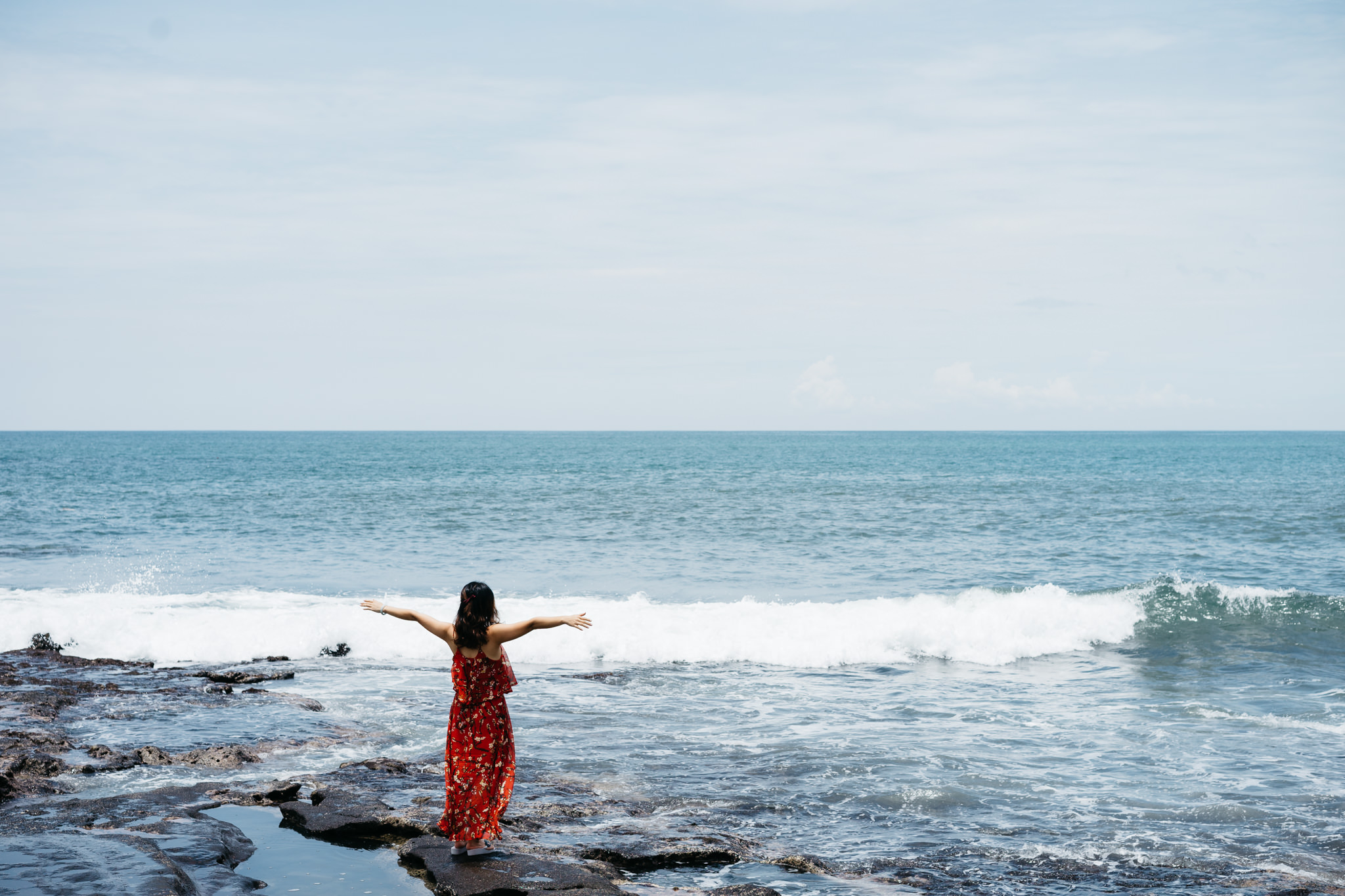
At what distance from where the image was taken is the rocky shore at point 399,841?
20.3 feet

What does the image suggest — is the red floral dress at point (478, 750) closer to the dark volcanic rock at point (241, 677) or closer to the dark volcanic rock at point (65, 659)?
the dark volcanic rock at point (241, 677)

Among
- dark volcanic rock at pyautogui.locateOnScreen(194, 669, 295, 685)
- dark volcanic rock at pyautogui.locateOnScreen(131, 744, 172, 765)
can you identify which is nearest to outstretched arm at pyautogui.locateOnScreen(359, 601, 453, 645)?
dark volcanic rock at pyautogui.locateOnScreen(131, 744, 172, 765)

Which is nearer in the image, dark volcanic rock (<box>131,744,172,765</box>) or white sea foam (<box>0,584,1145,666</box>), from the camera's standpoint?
dark volcanic rock (<box>131,744,172,765</box>)

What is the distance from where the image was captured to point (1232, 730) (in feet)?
37.2

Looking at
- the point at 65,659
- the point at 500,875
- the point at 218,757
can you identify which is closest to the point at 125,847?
the point at 500,875

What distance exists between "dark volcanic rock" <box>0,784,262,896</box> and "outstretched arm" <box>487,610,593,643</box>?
211 cm

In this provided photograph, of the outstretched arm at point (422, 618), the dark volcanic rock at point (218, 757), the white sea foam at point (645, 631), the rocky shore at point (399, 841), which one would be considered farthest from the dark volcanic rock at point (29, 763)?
the white sea foam at point (645, 631)

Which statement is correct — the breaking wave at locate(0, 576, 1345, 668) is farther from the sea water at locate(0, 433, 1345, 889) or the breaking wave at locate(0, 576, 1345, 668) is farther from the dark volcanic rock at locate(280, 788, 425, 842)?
the dark volcanic rock at locate(280, 788, 425, 842)

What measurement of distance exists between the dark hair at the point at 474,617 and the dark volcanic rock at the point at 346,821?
76.9 inches

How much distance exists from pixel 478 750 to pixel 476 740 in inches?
3.0

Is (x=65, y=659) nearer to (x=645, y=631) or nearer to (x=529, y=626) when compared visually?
(x=645, y=631)

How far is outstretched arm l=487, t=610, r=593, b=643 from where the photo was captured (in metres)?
6.15

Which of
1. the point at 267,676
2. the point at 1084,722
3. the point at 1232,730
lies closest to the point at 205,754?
the point at 267,676

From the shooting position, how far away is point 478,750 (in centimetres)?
674
